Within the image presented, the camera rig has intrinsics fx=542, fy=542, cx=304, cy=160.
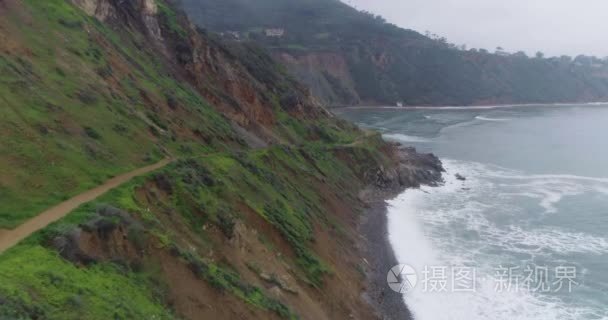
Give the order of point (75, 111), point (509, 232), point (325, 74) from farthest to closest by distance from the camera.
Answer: point (325, 74) → point (509, 232) → point (75, 111)

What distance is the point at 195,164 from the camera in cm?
2783

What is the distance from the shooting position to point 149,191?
70.8ft

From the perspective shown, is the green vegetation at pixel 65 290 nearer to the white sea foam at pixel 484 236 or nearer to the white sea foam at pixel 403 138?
the white sea foam at pixel 484 236

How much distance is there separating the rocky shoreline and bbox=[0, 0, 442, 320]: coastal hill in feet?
0.87

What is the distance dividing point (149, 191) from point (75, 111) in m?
7.96

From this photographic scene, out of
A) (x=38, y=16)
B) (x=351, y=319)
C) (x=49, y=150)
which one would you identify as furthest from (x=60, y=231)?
(x=38, y=16)

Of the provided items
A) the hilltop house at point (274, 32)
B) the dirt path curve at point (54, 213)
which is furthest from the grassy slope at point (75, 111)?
the hilltop house at point (274, 32)

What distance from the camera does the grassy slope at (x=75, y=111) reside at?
1955 cm

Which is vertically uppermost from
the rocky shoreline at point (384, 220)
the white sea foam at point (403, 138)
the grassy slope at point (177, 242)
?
the grassy slope at point (177, 242)

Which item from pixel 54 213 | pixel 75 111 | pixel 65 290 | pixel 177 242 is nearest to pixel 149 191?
pixel 177 242

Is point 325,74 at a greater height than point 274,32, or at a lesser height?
lesser

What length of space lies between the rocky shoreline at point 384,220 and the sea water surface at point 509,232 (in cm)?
88
